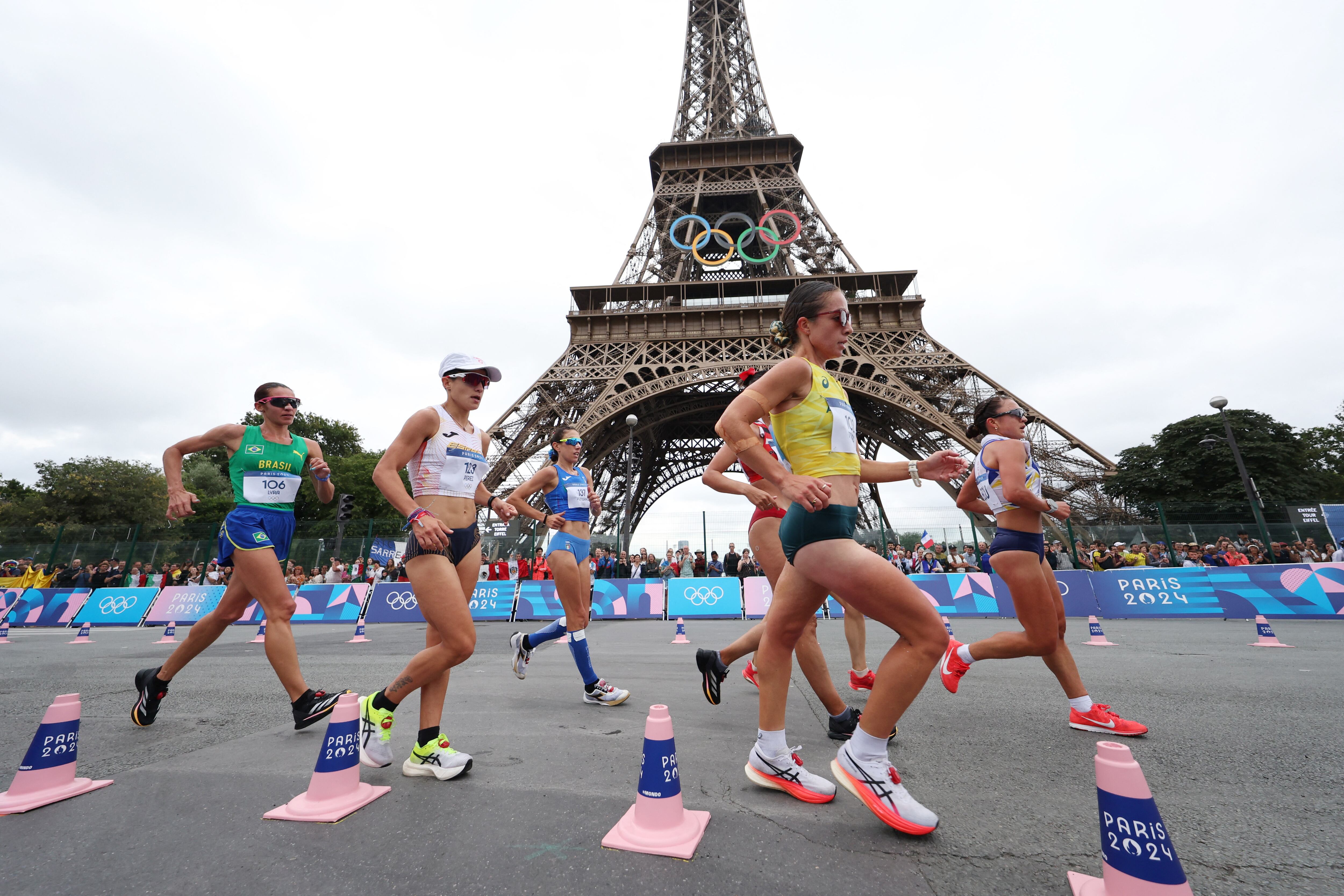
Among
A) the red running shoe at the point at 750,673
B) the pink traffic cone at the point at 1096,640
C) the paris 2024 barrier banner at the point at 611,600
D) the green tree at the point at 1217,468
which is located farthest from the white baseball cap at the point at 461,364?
the green tree at the point at 1217,468

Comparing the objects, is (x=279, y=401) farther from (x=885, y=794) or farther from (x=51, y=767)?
(x=885, y=794)

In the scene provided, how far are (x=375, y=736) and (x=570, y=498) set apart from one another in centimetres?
225

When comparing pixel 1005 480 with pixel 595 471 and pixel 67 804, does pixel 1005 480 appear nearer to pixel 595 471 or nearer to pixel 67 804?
pixel 67 804

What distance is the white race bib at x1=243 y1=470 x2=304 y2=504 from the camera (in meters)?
3.83

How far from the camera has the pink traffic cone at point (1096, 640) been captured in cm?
728

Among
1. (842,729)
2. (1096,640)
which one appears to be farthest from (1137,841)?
(1096,640)

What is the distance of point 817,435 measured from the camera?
240cm

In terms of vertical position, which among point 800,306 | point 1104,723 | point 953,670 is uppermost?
point 800,306

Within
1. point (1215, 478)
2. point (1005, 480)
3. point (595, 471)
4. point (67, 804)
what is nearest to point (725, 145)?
point (595, 471)

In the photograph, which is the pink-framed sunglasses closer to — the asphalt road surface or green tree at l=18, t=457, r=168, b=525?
the asphalt road surface

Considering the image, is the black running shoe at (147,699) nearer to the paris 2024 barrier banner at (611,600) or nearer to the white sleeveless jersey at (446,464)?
the white sleeveless jersey at (446,464)

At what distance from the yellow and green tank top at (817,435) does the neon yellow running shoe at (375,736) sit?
221 centimetres

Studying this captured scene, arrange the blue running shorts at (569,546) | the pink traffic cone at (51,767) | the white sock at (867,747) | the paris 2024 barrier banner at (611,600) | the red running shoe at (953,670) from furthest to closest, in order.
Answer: the paris 2024 barrier banner at (611,600), the blue running shorts at (569,546), the red running shoe at (953,670), the pink traffic cone at (51,767), the white sock at (867,747)

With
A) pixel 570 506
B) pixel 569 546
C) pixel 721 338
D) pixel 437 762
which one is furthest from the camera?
pixel 721 338
